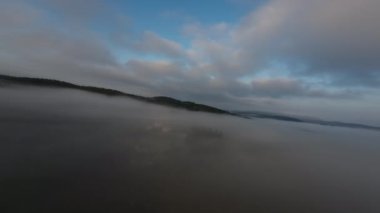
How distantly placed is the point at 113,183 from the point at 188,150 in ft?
28.0

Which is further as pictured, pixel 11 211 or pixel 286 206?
pixel 286 206

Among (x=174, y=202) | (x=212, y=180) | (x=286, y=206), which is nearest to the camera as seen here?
(x=174, y=202)

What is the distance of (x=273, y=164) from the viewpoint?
680 inches

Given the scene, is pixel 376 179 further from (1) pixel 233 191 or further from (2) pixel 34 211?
(2) pixel 34 211

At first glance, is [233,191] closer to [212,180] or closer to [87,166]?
[212,180]

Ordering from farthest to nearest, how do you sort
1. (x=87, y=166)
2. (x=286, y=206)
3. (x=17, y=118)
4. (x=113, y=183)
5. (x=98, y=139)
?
(x=17, y=118) → (x=98, y=139) → (x=87, y=166) → (x=286, y=206) → (x=113, y=183)

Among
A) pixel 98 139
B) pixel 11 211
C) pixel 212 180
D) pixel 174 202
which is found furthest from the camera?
pixel 98 139

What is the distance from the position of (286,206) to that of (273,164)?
24.0 feet

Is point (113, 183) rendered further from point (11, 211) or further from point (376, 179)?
Answer: point (376, 179)

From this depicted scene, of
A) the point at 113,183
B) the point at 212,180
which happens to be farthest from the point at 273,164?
the point at 113,183

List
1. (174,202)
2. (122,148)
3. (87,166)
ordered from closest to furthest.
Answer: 1. (174,202)
2. (87,166)
3. (122,148)

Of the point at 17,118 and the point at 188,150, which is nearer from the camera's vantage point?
the point at 188,150

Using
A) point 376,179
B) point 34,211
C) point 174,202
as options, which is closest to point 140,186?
point 174,202

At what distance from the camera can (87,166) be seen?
10930mm
